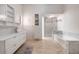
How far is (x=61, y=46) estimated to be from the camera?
5.84 ft

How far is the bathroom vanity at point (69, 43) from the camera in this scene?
5.12ft

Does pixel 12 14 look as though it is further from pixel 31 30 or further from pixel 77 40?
pixel 77 40

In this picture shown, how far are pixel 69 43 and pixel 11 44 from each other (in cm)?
95

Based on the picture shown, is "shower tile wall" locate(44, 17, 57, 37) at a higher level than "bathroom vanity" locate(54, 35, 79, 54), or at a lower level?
higher

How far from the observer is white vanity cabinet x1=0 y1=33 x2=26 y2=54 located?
1472 mm

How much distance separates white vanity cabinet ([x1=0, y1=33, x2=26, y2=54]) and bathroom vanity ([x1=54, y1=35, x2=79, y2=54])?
63 cm

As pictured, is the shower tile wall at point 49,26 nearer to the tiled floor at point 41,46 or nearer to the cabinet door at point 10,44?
the tiled floor at point 41,46

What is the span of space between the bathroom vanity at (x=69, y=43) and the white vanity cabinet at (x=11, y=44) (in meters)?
0.63

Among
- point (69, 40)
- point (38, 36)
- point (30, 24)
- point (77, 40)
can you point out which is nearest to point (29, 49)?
point (38, 36)

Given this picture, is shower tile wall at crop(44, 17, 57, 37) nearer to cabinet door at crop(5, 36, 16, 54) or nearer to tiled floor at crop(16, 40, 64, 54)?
tiled floor at crop(16, 40, 64, 54)

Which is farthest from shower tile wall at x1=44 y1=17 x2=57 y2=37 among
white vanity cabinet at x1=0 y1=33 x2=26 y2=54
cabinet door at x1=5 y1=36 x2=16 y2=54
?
cabinet door at x1=5 y1=36 x2=16 y2=54

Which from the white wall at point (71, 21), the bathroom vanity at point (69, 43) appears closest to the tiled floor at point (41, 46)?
the bathroom vanity at point (69, 43)

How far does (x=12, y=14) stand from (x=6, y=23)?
9.1 inches

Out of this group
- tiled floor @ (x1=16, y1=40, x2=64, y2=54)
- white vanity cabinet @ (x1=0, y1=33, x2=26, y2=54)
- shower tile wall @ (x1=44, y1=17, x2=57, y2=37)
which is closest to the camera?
white vanity cabinet @ (x1=0, y1=33, x2=26, y2=54)
